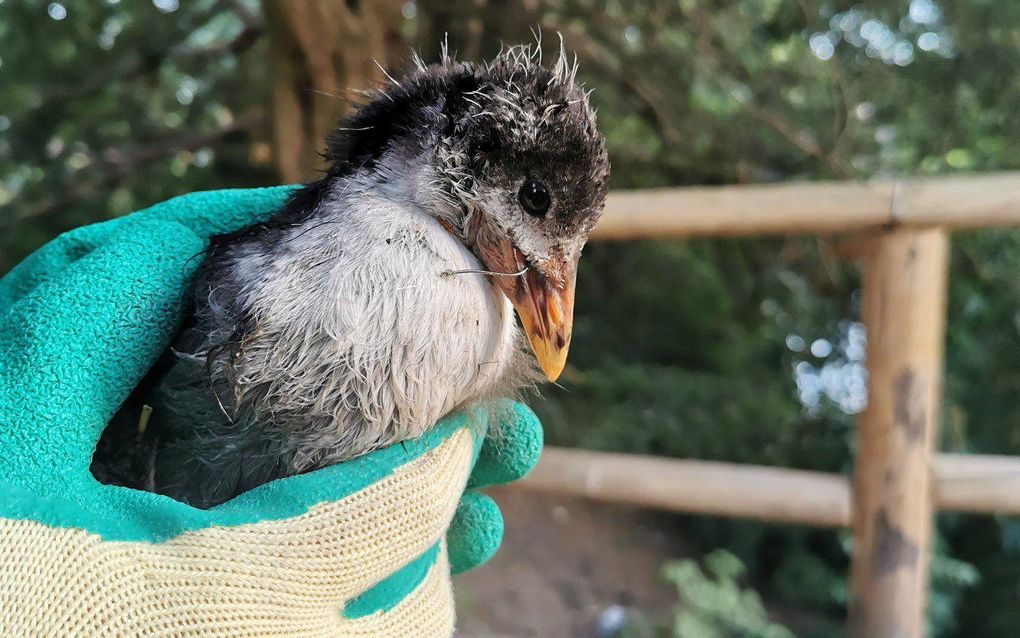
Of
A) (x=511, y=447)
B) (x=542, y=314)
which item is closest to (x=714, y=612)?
(x=511, y=447)

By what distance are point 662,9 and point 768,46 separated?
0.41 m

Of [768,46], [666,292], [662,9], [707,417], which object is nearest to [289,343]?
[662,9]

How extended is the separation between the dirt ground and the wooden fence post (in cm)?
126

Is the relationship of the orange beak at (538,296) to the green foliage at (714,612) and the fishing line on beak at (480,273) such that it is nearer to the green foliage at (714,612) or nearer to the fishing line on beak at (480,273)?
the fishing line on beak at (480,273)

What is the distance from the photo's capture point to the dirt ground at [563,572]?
305 cm

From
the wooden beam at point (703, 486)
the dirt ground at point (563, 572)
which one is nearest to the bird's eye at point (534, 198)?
the wooden beam at point (703, 486)

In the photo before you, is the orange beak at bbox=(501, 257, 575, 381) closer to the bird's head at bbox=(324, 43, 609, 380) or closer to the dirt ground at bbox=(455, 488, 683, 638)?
the bird's head at bbox=(324, 43, 609, 380)

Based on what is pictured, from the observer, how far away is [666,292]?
3693 millimetres

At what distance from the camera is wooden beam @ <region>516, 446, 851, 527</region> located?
6.11 feet

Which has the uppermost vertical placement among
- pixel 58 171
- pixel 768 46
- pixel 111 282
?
pixel 768 46

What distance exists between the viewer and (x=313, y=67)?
2.17 m

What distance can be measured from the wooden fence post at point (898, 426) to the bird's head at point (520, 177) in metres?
1.12

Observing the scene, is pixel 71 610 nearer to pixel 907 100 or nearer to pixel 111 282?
pixel 111 282

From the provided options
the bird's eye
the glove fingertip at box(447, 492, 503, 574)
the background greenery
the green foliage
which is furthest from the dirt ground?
the bird's eye
